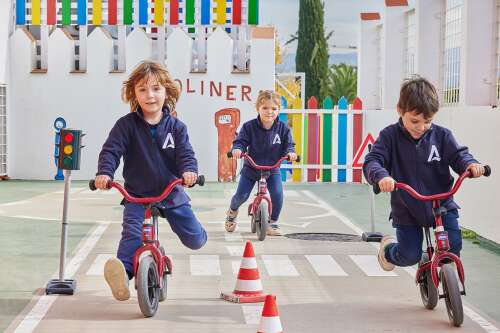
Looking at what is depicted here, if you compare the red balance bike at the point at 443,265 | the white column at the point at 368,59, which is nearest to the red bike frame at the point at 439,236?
the red balance bike at the point at 443,265

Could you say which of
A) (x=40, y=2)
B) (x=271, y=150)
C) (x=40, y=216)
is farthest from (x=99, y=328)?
(x=40, y=2)

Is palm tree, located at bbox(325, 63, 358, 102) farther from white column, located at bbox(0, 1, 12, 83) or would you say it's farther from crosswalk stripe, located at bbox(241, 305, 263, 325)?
crosswalk stripe, located at bbox(241, 305, 263, 325)

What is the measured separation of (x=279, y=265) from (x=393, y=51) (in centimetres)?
1485

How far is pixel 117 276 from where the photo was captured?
7602 millimetres

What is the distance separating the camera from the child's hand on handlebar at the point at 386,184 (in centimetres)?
725

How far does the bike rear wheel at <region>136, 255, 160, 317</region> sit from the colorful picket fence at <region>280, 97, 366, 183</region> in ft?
53.8

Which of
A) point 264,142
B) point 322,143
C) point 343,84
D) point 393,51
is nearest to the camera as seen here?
point 264,142

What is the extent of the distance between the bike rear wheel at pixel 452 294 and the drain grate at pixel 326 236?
5.49 metres

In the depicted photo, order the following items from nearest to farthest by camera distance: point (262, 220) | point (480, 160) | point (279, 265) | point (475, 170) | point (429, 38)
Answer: point (475, 170)
point (279, 265)
point (262, 220)
point (480, 160)
point (429, 38)

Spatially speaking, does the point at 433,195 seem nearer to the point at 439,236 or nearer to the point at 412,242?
the point at 439,236

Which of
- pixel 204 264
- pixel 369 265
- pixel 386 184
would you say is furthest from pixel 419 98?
pixel 204 264

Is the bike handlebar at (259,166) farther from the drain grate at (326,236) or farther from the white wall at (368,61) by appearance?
the white wall at (368,61)

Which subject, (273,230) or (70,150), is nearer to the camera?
(70,150)

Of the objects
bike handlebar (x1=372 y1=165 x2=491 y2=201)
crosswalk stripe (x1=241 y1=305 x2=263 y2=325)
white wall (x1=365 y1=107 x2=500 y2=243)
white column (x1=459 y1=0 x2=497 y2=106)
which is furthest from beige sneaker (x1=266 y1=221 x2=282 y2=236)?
bike handlebar (x1=372 y1=165 x2=491 y2=201)
